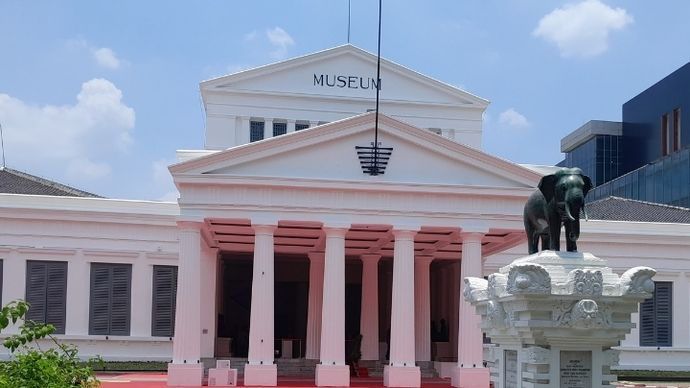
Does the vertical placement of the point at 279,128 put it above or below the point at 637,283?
above

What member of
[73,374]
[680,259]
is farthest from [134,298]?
[73,374]

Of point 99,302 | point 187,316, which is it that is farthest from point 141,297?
point 187,316

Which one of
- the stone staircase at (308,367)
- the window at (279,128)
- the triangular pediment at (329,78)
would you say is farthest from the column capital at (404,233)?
the window at (279,128)

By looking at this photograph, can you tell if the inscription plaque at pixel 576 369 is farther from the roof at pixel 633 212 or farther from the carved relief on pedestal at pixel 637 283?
the roof at pixel 633 212

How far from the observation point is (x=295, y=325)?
53688mm

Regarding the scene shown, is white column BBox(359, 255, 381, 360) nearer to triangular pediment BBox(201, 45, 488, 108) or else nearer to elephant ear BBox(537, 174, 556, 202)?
triangular pediment BBox(201, 45, 488, 108)

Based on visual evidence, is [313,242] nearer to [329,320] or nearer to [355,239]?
[355,239]

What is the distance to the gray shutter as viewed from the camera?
44531 millimetres

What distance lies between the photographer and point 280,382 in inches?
1468

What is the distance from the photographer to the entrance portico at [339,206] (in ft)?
114

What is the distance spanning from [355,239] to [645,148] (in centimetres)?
5332

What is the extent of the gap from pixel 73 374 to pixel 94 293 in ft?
102

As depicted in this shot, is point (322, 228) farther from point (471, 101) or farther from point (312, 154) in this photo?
point (471, 101)

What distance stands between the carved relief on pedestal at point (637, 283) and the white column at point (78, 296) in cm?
3459
